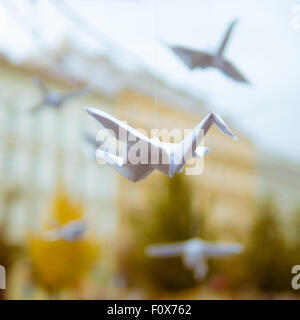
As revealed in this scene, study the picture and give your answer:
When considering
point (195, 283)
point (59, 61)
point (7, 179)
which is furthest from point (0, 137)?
point (59, 61)

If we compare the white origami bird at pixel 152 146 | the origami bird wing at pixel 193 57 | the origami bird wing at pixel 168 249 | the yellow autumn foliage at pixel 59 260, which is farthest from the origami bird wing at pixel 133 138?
the yellow autumn foliage at pixel 59 260

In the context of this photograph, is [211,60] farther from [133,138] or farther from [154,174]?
[154,174]

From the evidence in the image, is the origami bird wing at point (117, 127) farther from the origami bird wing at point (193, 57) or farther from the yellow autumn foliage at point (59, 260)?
the yellow autumn foliage at point (59, 260)

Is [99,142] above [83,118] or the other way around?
the other way around

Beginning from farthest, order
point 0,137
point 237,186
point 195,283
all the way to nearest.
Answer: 1. point 237,186
2. point 0,137
3. point 195,283

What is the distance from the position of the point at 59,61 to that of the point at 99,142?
4.91 ft

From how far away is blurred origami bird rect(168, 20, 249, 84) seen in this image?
145 cm

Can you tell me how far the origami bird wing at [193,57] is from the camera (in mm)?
1449

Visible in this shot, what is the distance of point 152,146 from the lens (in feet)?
3.65

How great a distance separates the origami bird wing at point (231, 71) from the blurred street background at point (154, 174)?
6cm

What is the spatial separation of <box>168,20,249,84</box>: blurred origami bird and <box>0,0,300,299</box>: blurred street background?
0.04 metres
